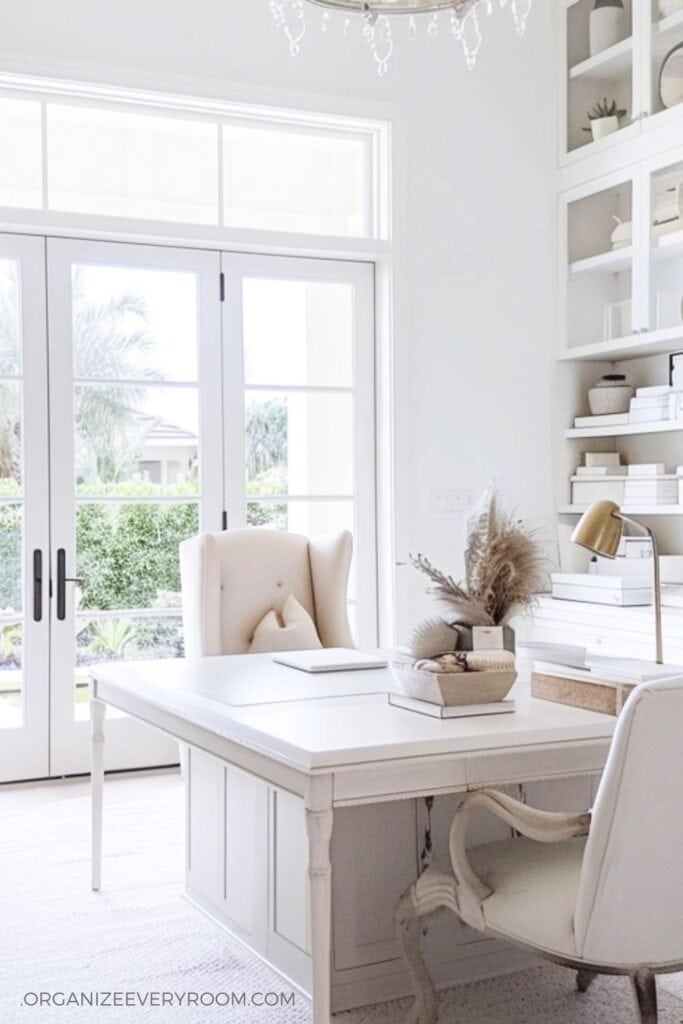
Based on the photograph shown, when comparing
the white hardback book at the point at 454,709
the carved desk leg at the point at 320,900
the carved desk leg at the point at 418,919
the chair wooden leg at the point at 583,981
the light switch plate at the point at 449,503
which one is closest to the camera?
the carved desk leg at the point at 320,900

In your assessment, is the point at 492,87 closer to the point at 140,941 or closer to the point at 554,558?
the point at 554,558

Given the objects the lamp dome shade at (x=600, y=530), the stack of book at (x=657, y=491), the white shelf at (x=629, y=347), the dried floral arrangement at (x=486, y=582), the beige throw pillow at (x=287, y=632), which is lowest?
→ the beige throw pillow at (x=287, y=632)

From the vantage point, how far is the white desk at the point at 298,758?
212 centimetres

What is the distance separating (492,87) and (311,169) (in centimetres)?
92

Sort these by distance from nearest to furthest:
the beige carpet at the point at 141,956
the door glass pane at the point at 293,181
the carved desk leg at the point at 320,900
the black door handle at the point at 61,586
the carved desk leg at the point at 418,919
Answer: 1. the carved desk leg at the point at 320,900
2. the carved desk leg at the point at 418,919
3. the beige carpet at the point at 141,956
4. the black door handle at the point at 61,586
5. the door glass pane at the point at 293,181

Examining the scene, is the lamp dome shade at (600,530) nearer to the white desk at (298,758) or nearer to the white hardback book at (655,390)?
the white desk at (298,758)

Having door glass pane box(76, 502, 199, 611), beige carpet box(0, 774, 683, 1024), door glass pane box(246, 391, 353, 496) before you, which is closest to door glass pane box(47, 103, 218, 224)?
door glass pane box(246, 391, 353, 496)

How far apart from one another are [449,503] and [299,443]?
71 cm

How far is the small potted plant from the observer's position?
5.16 metres

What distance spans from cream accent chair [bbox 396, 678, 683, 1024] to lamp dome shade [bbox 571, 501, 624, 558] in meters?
Result: 0.76

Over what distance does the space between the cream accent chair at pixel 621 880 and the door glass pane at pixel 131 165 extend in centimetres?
335

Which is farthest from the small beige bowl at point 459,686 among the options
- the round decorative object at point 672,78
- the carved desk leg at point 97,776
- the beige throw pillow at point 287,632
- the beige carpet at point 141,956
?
the round decorative object at point 672,78

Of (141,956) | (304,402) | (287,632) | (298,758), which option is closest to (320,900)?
(298,758)

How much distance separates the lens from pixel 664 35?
4859 millimetres
